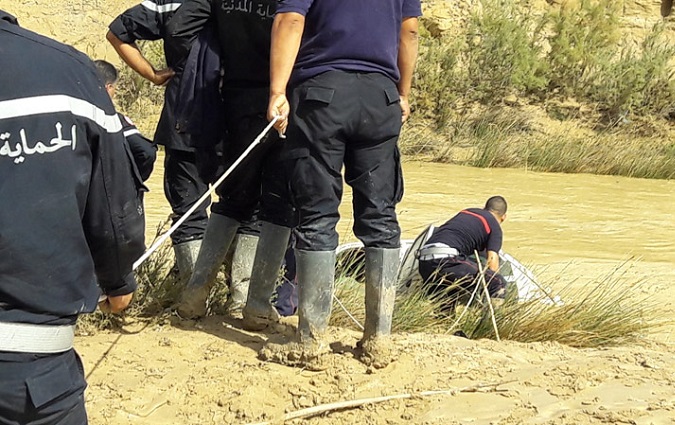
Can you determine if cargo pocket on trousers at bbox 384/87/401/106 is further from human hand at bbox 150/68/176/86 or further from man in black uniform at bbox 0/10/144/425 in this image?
man in black uniform at bbox 0/10/144/425

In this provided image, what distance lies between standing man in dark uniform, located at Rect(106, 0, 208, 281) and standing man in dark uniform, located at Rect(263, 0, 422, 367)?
0.88 meters

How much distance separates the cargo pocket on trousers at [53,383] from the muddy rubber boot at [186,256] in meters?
2.50

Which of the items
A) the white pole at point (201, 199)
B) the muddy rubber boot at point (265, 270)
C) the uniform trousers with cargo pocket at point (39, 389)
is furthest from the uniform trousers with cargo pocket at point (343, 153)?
the uniform trousers with cargo pocket at point (39, 389)

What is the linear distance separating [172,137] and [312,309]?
1.19 m

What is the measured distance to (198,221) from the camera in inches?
181

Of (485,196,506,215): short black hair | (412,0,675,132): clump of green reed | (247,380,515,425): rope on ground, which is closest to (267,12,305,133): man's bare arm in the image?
(247,380,515,425): rope on ground

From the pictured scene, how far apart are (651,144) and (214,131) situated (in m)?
12.3

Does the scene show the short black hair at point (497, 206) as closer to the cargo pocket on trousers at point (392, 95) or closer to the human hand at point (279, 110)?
the cargo pocket on trousers at point (392, 95)

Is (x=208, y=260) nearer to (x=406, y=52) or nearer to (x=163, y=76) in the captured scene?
(x=163, y=76)

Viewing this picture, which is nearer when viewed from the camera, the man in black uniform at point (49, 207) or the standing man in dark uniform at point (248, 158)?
the man in black uniform at point (49, 207)

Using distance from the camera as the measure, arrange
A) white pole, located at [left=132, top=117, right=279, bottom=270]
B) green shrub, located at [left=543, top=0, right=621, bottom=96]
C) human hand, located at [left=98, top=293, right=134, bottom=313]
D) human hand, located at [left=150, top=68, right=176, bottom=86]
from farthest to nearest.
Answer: green shrub, located at [left=543, top=0, right=621, bottom=96] → human hand, located at [left=150, top=68, right=176, bottom=86] → white pole, located at [left=132, top=117, right=279, bottom=270] → human hand, located at [left=98, top=293, right=134, bottom=313]

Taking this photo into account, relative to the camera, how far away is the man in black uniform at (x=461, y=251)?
18.6 ft

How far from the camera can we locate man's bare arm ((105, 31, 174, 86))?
14.9ft

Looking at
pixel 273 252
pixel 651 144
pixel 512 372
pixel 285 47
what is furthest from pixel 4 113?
pixel 651 144
